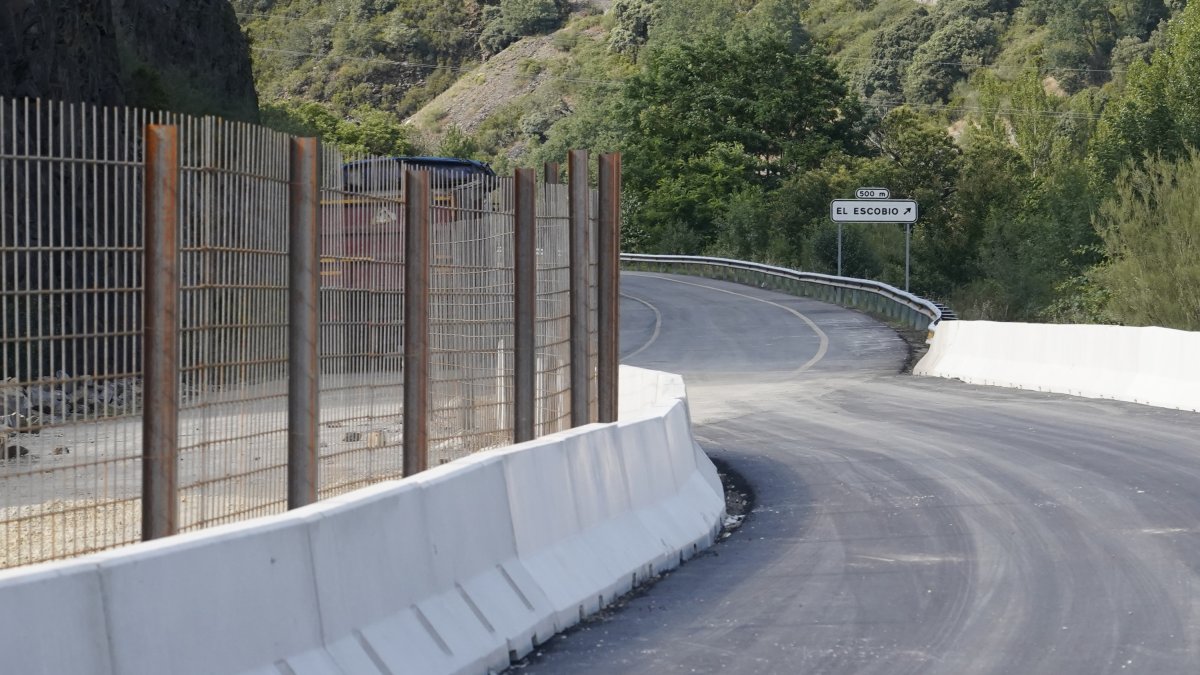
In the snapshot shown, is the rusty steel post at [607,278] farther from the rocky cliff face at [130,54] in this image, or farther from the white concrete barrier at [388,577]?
the rocky cliff face at [130,54]

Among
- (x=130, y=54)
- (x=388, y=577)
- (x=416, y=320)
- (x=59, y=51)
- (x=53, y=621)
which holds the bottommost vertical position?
(x=388, y=577)

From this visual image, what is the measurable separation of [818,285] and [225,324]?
40.5 m

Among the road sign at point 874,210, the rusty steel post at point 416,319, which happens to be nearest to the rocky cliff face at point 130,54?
the road sign at point 874,210

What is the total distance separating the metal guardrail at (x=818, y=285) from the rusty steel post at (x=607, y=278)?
21504 millimetres

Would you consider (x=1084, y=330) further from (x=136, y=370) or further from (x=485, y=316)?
(x=136, y=370)

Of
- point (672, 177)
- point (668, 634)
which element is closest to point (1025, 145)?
point (672, 177)

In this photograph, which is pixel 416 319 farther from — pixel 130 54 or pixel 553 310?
pixel 130 54

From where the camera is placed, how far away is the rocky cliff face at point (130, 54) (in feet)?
87.9

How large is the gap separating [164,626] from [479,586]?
2505 millimetres

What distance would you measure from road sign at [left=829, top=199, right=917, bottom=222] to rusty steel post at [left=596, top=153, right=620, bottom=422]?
1035 inches

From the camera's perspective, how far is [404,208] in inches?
396

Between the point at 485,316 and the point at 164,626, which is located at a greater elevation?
the point at 485,316

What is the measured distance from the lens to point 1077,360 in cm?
2430

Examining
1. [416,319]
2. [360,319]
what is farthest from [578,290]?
[416,319]
